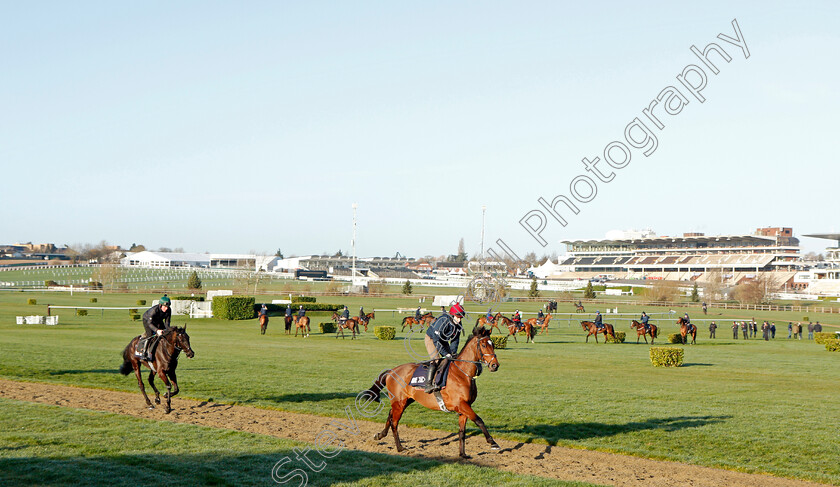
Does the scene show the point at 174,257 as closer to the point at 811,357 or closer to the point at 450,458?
the point at 811,357

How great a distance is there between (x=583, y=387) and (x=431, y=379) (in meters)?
9.60

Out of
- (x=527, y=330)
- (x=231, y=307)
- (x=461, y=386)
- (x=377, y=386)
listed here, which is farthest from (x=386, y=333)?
(x=461, y=386)

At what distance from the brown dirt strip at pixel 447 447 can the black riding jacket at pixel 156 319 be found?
5.81ft

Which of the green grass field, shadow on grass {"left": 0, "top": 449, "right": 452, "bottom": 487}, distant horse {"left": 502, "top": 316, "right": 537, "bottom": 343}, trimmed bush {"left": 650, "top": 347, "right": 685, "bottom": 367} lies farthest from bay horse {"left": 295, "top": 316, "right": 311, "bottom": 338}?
shadow on grass {"left": 0, "top": 449, "right": 452, "bottom": 487}

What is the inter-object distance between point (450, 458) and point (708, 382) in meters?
13.3

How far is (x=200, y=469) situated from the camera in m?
10.2

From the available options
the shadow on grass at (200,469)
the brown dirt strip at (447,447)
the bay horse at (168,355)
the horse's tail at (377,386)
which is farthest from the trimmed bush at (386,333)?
the shadow on grass at (200,469)

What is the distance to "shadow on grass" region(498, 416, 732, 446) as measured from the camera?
1318 centimetres

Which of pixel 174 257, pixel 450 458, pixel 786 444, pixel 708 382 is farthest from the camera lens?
pixel 174 257

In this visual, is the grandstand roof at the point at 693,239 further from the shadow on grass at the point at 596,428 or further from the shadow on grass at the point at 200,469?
the shadow on grass at the point at 200,469

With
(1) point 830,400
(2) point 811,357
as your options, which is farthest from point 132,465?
(2) point 811,357

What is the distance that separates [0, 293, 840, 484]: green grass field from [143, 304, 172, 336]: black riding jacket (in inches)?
96.7

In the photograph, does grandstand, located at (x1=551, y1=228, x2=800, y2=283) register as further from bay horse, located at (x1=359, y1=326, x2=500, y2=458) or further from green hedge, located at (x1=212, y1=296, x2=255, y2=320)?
bay horse, located at (x1=359, y1=326, x2=500, y2=458)

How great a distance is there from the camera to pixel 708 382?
70.4 feet
